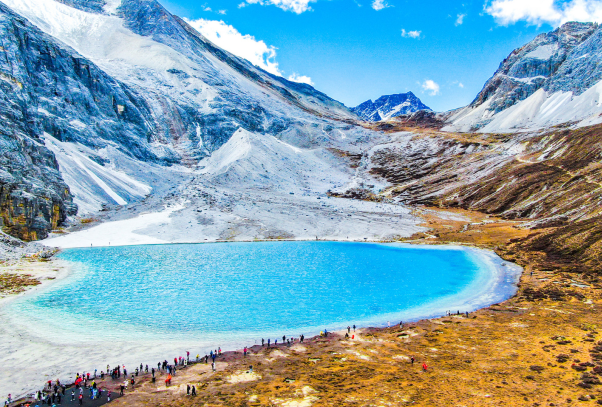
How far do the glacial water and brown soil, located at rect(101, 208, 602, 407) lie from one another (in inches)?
250

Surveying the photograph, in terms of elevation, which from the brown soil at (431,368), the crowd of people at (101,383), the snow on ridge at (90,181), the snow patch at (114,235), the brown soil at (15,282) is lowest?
the crowd of people at (101,383)

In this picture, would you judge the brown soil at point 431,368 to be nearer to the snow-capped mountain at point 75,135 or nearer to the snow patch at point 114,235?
the snow patch at point 114,235

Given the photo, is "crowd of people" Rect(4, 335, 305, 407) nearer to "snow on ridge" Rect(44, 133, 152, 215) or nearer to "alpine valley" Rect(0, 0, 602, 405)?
"alpine valley" Rect(0, 0, 602, 405)

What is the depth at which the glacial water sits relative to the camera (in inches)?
1807

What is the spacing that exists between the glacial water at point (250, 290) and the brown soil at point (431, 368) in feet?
20.8

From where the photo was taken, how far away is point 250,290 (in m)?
60.9

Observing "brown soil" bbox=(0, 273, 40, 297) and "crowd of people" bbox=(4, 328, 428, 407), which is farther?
"brown soil" bbox=(0, 273, 40, 297)

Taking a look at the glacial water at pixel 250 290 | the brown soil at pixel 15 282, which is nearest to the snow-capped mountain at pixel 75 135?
the glacial water at pixel 250 290

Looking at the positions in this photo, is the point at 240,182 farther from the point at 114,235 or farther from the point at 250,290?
the point at 250,290

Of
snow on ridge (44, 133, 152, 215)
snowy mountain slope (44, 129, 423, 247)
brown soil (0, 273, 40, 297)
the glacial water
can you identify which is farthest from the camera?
snow on ridge (44, 133, 152, 215)

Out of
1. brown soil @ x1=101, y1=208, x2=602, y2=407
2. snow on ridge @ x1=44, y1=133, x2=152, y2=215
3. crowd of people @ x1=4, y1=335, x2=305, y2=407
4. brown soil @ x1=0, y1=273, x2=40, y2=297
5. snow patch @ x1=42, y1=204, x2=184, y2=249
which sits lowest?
crowd of people @ x1=4, y1=335, x2=305, y2=407

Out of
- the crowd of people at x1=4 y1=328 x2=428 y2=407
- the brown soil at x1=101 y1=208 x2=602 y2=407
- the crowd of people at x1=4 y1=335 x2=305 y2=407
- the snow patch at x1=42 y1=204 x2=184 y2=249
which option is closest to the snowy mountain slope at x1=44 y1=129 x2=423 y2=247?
the snow patch at x1=42 y1=204 x2=184 y2=249

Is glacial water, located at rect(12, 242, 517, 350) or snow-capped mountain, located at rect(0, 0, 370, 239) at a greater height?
snow-capped mountain, located at rect(0, 0, 370, 239)

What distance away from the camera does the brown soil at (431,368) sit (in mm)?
28641
